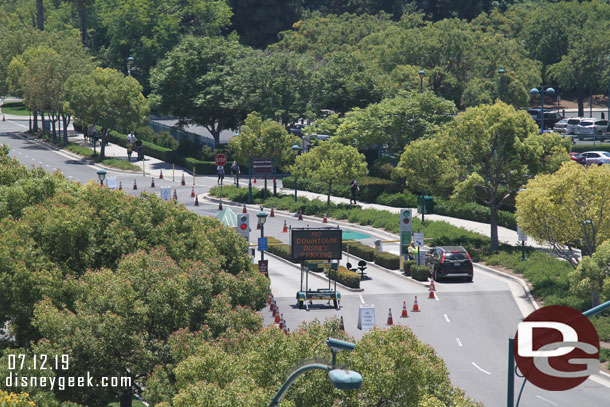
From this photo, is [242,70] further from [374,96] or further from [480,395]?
[480,395]

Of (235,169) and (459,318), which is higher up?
(235,169)

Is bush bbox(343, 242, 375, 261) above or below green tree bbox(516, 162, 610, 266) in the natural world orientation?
below

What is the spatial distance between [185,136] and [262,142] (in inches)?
854

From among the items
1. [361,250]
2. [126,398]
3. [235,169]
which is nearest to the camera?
[126,398]

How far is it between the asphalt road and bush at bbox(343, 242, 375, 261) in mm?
983

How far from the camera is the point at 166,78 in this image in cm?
7744

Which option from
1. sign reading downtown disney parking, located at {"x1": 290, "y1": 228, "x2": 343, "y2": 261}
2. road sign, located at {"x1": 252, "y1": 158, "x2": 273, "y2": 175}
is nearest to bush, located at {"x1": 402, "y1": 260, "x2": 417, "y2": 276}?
sign reading downtown disney parking, located at {"x1": 290, "y1": 228, "x2": 343, "y2": 261}

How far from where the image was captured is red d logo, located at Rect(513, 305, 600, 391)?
12.1 m

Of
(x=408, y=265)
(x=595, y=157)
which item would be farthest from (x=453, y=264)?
(x=595, y=157)

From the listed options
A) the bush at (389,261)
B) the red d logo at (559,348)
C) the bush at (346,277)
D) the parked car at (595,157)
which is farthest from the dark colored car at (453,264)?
the red d logo at (559,348)

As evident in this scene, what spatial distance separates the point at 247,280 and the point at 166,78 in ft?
171

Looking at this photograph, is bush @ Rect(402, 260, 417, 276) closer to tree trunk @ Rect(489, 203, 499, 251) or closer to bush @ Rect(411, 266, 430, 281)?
bush @ Rect(411, 266, 430, 281)

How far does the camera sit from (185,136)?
82.4 metres

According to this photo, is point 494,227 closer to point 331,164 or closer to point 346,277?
point 346,277
